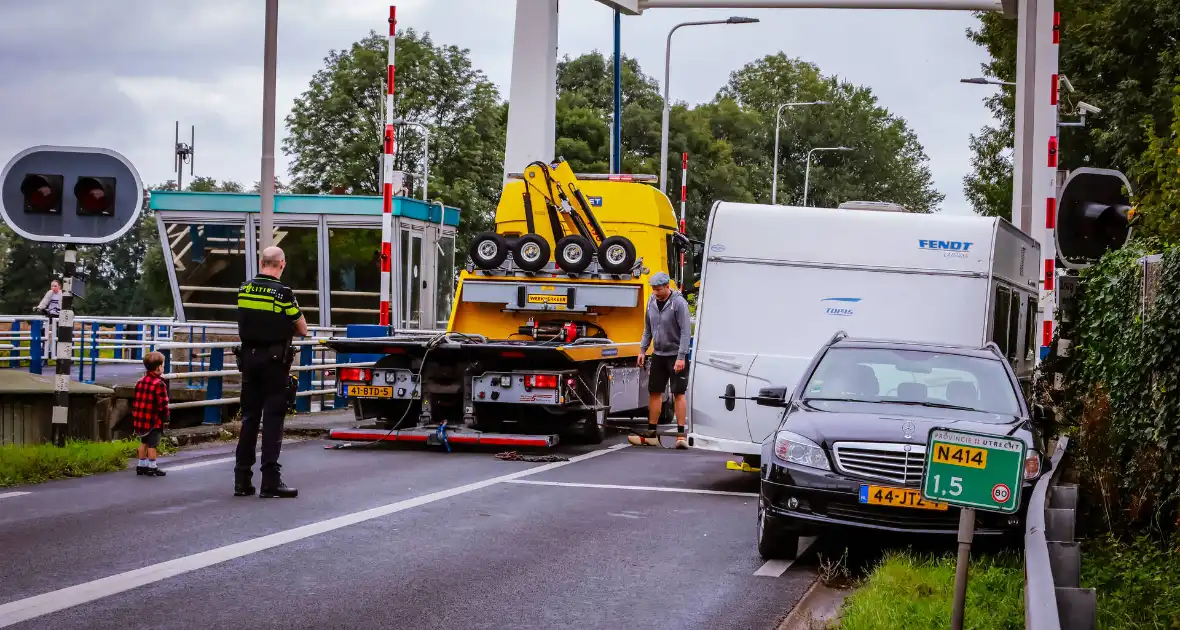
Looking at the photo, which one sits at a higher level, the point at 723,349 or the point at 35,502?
the point at 723,349

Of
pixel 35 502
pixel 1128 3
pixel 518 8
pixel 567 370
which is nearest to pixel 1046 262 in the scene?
pixel 567 370

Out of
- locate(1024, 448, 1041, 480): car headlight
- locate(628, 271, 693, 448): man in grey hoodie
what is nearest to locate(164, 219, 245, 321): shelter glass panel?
locate(628, 271, 693, 448): man in grey hoodie

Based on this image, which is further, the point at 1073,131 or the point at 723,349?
the point at 1073,131

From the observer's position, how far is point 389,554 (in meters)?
8.80

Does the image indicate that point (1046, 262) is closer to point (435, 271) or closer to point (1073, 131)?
point (435, 271)

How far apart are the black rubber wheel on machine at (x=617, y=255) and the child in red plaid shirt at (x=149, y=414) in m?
6.83

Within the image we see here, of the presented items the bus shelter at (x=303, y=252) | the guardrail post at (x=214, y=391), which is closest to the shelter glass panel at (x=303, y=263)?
Result: the bus shelter at (x=303, y=252)

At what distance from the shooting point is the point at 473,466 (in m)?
14.2

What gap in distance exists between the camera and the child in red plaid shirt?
12.6 metres

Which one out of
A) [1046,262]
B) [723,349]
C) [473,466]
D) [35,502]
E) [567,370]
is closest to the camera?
[35,502]

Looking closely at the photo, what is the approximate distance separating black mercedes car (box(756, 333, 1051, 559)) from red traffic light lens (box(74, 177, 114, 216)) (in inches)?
248

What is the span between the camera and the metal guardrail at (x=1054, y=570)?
4.68 meters

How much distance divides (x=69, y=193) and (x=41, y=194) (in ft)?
0.77

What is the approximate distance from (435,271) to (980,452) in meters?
23.6
